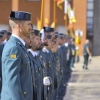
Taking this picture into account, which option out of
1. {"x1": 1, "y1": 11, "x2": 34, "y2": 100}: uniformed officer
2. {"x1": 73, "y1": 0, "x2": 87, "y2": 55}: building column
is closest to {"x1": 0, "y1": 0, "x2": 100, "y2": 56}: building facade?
{"x1": 73, "y1": 0, "x2": 87, "y2": 55}: building column

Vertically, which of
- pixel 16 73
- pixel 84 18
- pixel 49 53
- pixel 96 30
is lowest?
pixel 96 30

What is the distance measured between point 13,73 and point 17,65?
10cm

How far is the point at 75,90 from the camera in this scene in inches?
460

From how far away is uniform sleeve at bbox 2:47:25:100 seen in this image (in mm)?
3868

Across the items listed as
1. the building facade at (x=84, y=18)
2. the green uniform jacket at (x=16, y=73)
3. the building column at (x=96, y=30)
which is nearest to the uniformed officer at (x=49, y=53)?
the green uniform jacket at (x=16, y=73)

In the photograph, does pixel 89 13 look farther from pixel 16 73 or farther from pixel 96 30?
pixel 16 73

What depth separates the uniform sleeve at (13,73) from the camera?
12.7 feet

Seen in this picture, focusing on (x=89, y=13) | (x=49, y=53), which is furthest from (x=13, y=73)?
(x=89, y=13)

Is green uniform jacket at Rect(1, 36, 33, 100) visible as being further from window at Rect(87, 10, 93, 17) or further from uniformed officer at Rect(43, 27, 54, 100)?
window at Rect(87, 10, 93, 17)

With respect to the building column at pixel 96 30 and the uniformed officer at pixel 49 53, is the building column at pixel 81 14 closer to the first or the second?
the building column at pixel 96 30

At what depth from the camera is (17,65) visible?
3924 mm

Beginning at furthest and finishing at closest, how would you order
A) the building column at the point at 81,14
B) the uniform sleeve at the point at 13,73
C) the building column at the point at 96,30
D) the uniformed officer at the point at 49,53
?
the building column at the point at 96,30
the building column at the point at 81,14
the uniformed officer at the point at 49,53
the uniform sleeve at the point at 13,73

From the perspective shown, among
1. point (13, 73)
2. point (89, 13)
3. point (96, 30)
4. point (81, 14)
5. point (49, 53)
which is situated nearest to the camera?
point (13, 73)

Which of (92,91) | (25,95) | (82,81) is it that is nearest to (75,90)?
(92,91)
